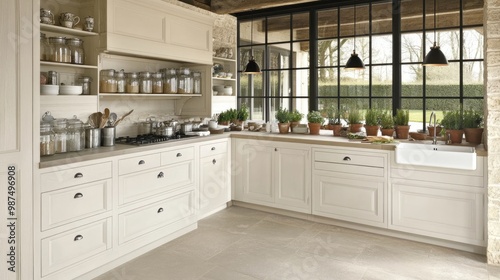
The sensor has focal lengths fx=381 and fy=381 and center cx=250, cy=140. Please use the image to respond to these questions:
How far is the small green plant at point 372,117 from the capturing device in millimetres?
4344

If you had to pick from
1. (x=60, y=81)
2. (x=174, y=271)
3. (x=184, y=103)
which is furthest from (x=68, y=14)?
(x=174, y=271)

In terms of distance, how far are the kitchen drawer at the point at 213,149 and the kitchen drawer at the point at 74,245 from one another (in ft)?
4.63

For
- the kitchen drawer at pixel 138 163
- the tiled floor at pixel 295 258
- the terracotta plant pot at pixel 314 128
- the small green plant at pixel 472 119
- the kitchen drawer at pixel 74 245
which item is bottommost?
the tiled floor at pixel 295 258

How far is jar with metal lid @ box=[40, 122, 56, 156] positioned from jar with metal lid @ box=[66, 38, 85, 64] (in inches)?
29.0

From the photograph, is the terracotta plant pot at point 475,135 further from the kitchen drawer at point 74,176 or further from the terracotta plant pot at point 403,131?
the kitchen drawer at point 74,176

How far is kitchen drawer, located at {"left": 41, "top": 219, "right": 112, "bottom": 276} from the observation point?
8.80 ft

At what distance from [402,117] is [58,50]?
352 centimetres

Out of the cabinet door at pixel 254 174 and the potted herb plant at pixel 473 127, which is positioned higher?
the potted herb plant at pixel 473 127

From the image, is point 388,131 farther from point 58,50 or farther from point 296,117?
point 58,50

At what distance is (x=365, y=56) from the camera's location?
4.71 meters

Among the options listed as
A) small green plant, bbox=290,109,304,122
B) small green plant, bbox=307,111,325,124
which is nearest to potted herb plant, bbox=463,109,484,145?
small green plant, bbox=307,111,325,124

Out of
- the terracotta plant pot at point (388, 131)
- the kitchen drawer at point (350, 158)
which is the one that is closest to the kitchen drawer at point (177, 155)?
the kitchen drawer at point (350, 158)

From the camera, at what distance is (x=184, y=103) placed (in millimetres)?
4914

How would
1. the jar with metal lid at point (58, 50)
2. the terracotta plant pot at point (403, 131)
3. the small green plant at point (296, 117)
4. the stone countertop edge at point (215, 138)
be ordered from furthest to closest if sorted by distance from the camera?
the small green plant at point (296, 117) < the terracotta plant pot at point (403, 131) < the jar with metal lid at point (58, 50) < the stone countertop edge at point (215, 138)
